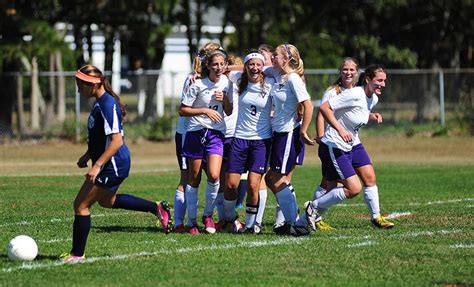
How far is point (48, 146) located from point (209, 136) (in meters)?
19.5

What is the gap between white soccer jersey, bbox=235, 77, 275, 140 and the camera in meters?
11.5

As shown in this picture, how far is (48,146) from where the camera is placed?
99.5 feet

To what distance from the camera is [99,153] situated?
9656 mm

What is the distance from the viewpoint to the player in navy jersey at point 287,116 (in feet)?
37.6

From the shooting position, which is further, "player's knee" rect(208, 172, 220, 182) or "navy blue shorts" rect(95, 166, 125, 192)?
"player's knee" rect(208, 172, 220, 182)

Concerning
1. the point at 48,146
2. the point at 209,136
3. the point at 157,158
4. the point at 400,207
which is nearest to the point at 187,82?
the point at 209,136

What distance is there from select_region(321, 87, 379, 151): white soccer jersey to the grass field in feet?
3.33

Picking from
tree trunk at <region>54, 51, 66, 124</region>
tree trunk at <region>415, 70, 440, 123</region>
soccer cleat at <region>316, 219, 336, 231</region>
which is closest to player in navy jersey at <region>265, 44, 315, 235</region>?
soccer cleat at <region>316, 219, 336, 231</region>

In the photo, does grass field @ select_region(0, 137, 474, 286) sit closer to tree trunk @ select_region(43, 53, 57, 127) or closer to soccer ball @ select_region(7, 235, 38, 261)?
soccer ball @ select_region(7, 235, 38, 261)

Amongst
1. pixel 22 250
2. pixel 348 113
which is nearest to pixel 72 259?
pixel 22 250

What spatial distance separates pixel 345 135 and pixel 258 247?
1783 millimetres

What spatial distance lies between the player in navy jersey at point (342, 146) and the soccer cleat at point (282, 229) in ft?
0.93

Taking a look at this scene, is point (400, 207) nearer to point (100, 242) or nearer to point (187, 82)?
point (187, 82)

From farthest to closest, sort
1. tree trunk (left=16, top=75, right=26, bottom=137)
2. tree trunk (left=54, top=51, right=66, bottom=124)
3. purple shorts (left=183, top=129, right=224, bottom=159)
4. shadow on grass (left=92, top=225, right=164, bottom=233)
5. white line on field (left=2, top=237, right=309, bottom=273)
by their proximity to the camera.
A: tree trunk (left=54, top=51, right=66, bottom=124) → tree trunk (left=16, top=75, right=26, bottom=137) → shadow on grass (left=92, top=225, right=164, bottom=233) → purple shorts (left=183, top=129, right=224, bottom=159) → white line on field (left=2, top=237, right=309, bottom=273)
